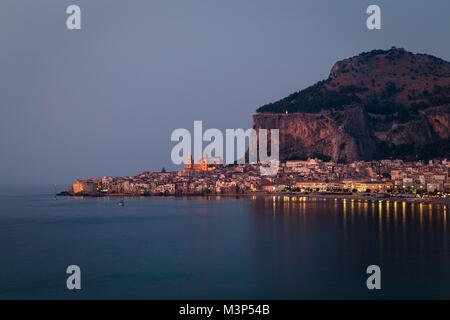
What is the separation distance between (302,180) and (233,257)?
5231cm

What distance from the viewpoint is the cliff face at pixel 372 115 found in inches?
3201

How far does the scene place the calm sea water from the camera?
16469mm

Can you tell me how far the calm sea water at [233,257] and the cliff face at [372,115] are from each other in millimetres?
46603

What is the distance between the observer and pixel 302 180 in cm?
7331

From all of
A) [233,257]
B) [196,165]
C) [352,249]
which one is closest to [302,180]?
[196,165]

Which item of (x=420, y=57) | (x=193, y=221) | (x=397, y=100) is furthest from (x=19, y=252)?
(x=420, y=57)

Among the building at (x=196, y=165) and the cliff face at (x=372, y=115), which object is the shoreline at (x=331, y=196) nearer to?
the cliff face at (x=372, y=115)

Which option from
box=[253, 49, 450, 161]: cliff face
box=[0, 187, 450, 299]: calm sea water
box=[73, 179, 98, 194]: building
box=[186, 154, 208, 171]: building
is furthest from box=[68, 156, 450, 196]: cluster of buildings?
box=[0, 187, 450, 299]: calm sea water

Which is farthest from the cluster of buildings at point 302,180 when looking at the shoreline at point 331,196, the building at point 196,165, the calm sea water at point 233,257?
the calm sea water at point 233,257

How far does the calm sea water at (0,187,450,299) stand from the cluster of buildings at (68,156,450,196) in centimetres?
2726

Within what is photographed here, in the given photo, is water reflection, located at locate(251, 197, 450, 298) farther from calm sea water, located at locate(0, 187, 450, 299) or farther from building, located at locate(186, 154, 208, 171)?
building, located at locate(186, 154, 208, 171)

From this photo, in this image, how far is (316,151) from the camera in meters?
85.1

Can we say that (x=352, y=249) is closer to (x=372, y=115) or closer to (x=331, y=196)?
(x=331, y=196)
